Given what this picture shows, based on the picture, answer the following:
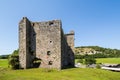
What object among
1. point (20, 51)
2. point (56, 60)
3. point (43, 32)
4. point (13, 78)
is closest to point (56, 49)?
point (56, 60)

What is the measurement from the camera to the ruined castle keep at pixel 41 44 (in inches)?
1786

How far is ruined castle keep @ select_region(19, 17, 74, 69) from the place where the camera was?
4538 centimetres

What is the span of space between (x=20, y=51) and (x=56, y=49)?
900cm

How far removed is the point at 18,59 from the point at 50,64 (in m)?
8.03

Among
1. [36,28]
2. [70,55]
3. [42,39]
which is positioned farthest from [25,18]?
[70,55]

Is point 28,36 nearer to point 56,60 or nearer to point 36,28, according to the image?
point 36,28

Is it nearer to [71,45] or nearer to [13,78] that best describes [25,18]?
[71,45]

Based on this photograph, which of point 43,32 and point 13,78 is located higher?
point 43,32

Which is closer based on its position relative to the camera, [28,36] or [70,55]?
[28,36]

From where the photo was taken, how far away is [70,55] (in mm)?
55250

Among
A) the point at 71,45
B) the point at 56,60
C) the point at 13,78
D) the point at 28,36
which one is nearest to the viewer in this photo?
the point at 13,78

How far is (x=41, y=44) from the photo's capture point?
47.1m

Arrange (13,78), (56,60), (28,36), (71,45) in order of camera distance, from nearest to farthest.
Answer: (13,78), (56,60), (28,36), (71,45)

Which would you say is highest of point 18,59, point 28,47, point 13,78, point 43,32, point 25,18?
point 25,18
